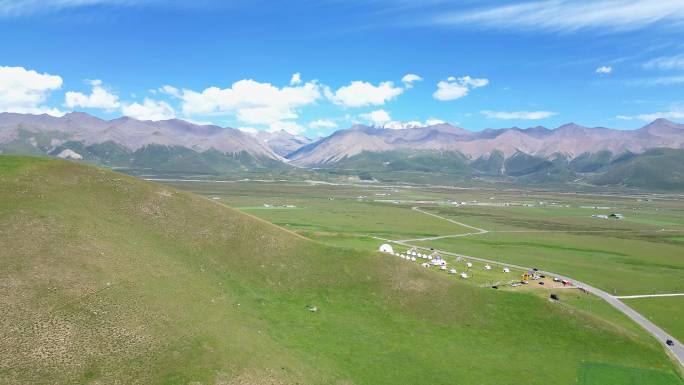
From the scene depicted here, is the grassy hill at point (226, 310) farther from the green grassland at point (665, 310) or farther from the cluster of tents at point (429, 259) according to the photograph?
the cluster of tents at point (429, 259)

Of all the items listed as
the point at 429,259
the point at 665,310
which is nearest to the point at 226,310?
the point at 429,259

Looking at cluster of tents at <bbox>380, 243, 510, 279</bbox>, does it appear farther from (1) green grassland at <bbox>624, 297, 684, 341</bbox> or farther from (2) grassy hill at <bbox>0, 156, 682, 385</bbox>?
(1) green grassland at <bbox>624, 297, 684, 341</bbox>

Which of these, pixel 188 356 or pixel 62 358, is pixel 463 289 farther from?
pixel 62 358

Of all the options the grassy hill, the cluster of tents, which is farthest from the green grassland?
the cluster of tents

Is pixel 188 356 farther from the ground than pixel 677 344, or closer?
farther from the ground

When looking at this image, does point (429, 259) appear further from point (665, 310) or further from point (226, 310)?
point (226, 310)

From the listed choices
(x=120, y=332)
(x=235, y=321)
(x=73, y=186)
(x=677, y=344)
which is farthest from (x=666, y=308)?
(x=73, y=186)

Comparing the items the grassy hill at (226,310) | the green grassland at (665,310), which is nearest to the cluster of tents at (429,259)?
the grassy hill at (226,310)

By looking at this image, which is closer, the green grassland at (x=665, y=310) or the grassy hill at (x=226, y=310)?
the grassy hill at (x=226, y=310)
